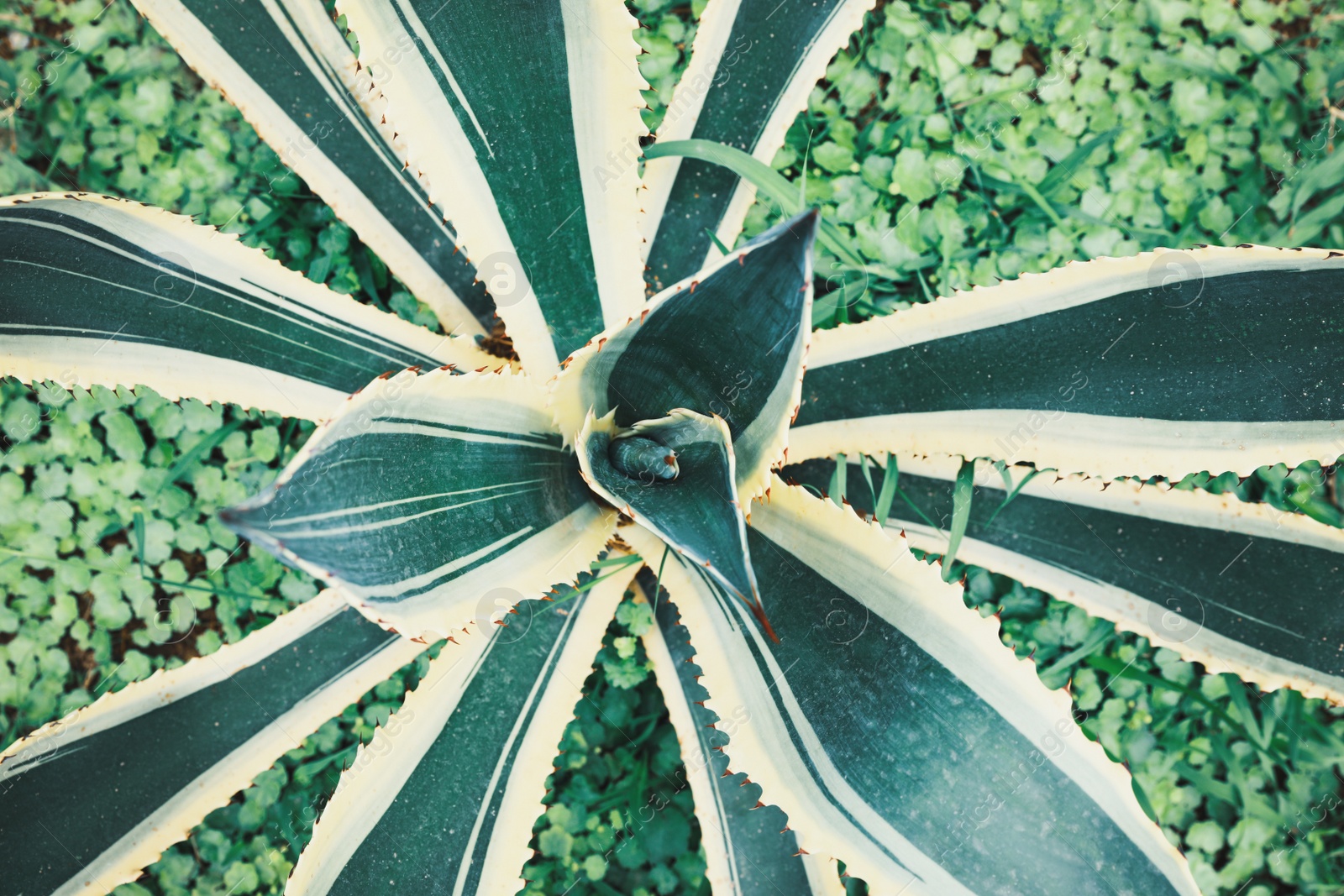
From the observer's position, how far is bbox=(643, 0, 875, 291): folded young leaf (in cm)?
112

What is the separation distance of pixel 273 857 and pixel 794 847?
93 centimetres

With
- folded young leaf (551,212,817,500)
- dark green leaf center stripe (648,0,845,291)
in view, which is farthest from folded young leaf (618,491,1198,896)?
dark green leaf center stripe (648,0,845,291)

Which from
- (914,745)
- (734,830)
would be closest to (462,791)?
(734,830)

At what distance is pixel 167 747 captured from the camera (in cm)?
107

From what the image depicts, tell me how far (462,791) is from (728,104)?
0.93 m

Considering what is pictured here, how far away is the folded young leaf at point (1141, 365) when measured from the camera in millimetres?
907

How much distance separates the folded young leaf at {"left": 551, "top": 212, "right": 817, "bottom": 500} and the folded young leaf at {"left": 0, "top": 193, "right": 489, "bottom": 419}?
0.37 metres

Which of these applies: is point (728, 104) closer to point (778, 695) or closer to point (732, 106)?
point (732, 106)

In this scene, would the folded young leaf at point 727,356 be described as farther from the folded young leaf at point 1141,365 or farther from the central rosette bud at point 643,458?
the folded young leaf at point 1141,365

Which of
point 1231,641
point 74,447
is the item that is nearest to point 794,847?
point 1231,641

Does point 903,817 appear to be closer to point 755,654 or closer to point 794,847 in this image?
point 755,654

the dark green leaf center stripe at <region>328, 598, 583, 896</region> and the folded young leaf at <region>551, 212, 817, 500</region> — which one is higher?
the folded young leaf at <region>551, 212, 817, 500</region>

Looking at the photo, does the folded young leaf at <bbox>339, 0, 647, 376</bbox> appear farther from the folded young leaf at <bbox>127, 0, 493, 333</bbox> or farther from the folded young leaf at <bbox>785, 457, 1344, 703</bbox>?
the folded young leaf at <bbox>785, 457, 1344, 703</bbox>

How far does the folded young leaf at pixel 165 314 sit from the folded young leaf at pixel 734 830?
480mm
